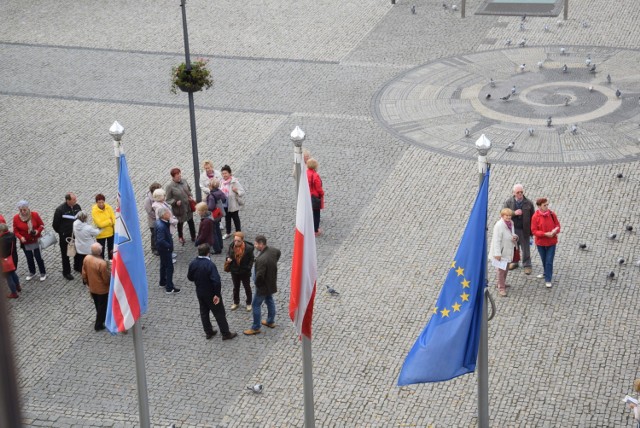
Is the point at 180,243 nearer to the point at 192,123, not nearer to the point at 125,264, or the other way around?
the point at 192,123

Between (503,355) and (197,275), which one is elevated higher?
(197,275)

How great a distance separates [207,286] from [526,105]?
10959 millimetres

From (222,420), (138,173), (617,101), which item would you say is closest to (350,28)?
(617,101)

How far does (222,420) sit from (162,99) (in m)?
12.4

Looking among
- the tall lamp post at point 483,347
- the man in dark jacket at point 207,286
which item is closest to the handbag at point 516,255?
the man in dark jacket at point 207,286

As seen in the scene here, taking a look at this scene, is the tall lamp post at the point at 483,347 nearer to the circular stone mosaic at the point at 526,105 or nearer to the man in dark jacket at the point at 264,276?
the man in dark jacket at the point at 264,276

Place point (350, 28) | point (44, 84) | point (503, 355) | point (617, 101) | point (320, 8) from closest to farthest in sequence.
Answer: point (503, 355) → point (617, 101) → point (44, 84) → point (350, 28) → point (320, 8)

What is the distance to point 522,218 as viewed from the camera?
1409cm

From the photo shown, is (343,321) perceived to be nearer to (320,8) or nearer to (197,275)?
(197,275)

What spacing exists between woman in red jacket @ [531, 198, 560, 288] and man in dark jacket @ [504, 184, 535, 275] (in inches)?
9.9

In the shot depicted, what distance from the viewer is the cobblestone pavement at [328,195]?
11.7 metres

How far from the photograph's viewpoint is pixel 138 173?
1853 cm

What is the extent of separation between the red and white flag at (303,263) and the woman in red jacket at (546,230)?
5302 mm

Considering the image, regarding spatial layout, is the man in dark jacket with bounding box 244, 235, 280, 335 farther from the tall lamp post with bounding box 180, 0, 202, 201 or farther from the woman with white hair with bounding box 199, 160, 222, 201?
the tall lamp post with bounding box 180, 0, 202, 201
